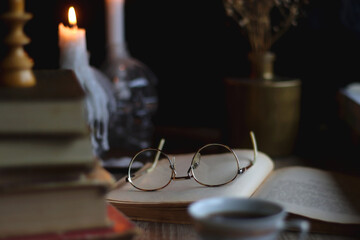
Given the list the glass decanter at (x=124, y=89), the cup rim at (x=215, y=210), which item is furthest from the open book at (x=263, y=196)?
the glass decanter at (x=124, y=89)

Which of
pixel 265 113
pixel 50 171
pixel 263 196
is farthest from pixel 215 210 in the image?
pixel 265 113

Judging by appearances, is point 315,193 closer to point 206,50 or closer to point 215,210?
point 215,210

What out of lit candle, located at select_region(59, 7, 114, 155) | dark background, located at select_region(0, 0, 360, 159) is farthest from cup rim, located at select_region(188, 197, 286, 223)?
dark background, located at select_region(0, 0, 360, 159)

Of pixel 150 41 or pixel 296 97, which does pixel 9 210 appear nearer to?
pixel 296 97

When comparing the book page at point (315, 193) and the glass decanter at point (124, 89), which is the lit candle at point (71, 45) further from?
the book page at point (315, 193)

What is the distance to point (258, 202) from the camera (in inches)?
23.5

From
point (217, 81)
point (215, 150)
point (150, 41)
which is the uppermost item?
point (150, 41)

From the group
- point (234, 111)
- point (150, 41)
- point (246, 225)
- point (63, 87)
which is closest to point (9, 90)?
point (63, 87)

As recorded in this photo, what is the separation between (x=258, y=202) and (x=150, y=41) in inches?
45.5

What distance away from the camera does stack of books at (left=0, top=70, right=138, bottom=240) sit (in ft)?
1.77

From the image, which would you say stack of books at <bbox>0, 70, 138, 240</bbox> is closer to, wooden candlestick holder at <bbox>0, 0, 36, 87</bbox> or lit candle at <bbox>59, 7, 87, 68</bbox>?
wooden candlestick holder at <bbox>0, 0, 36, 87</bbox>

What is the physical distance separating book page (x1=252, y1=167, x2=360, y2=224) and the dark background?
55 cm

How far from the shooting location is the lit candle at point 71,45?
3.58 ft

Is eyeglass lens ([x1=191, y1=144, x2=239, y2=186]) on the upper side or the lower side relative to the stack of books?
lower
